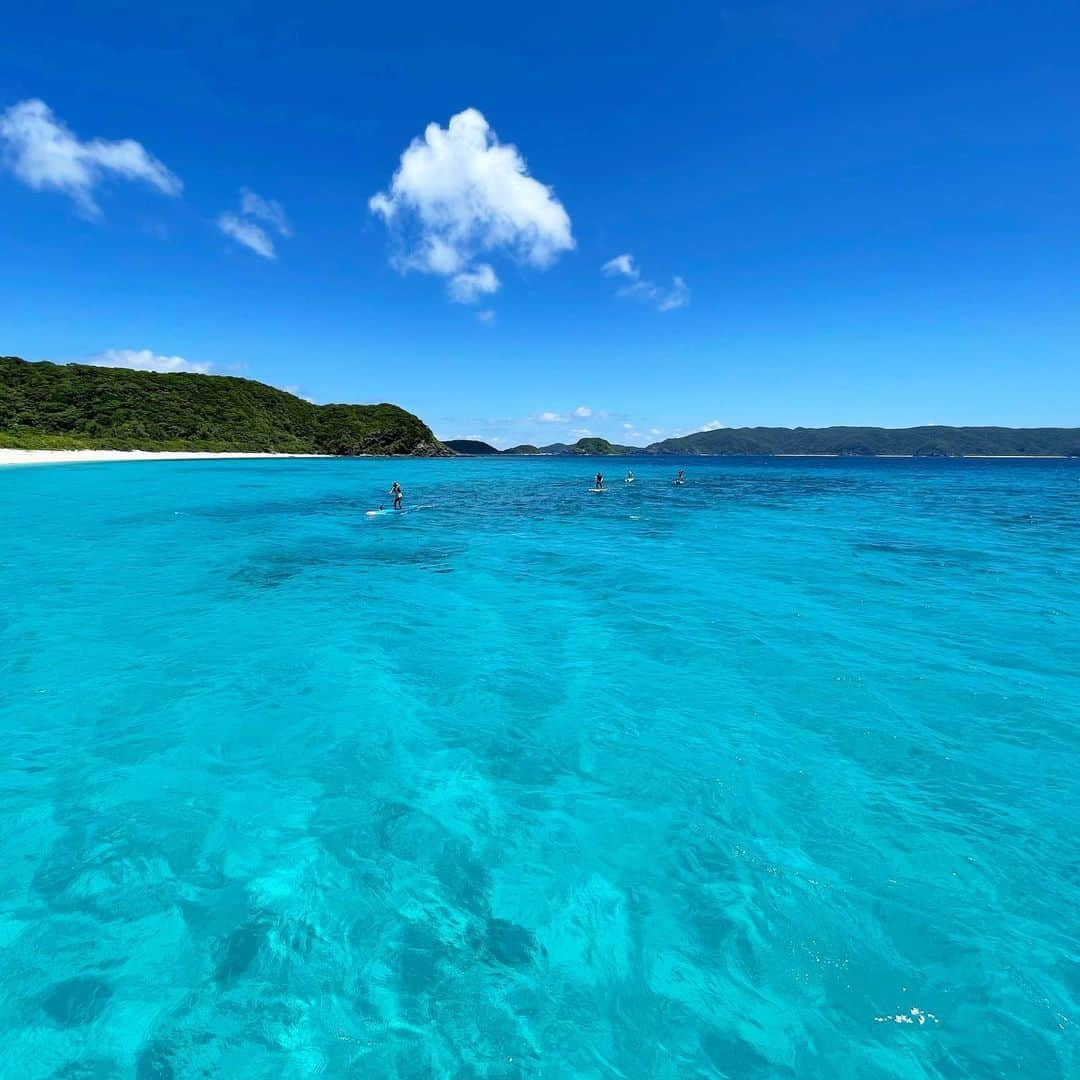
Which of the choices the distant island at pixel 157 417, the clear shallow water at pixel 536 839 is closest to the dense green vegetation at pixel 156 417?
Answer: the distant island at pixel 157 417

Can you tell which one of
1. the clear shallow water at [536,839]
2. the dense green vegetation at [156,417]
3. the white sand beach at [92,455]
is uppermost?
the dense green vegetation at [156,417]

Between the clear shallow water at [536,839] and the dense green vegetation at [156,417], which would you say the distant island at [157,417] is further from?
the clear shallow water at [536,839]

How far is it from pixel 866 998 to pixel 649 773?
3.86 metres

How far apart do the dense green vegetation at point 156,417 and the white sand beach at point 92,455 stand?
12.6 feet

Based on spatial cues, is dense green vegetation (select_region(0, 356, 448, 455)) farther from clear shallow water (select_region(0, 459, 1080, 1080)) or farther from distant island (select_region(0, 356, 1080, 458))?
clear shallow water (select_region(0, 459, 1080, 1080))

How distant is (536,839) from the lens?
714cm

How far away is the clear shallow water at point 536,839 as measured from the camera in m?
4.71

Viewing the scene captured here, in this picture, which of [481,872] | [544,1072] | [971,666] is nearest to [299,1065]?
[544,1072]

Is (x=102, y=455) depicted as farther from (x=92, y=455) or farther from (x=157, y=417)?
(x=157, y=417)

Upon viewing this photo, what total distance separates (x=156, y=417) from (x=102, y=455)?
4837cm

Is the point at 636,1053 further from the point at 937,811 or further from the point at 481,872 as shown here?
the point at 937,811

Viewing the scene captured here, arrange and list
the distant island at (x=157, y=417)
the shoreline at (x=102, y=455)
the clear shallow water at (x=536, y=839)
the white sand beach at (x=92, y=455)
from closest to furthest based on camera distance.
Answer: the clear shallow water at (x=536, y=839)
the white sand beach at (x=92, y=455)
the shoreline at (x=102, y=455)
the distant island at (x=157, y=417)

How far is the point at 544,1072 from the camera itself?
14.3 feet

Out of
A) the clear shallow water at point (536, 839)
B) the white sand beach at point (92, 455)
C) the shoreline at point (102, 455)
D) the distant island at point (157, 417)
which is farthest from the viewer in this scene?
the distant island at point (157, 417)
